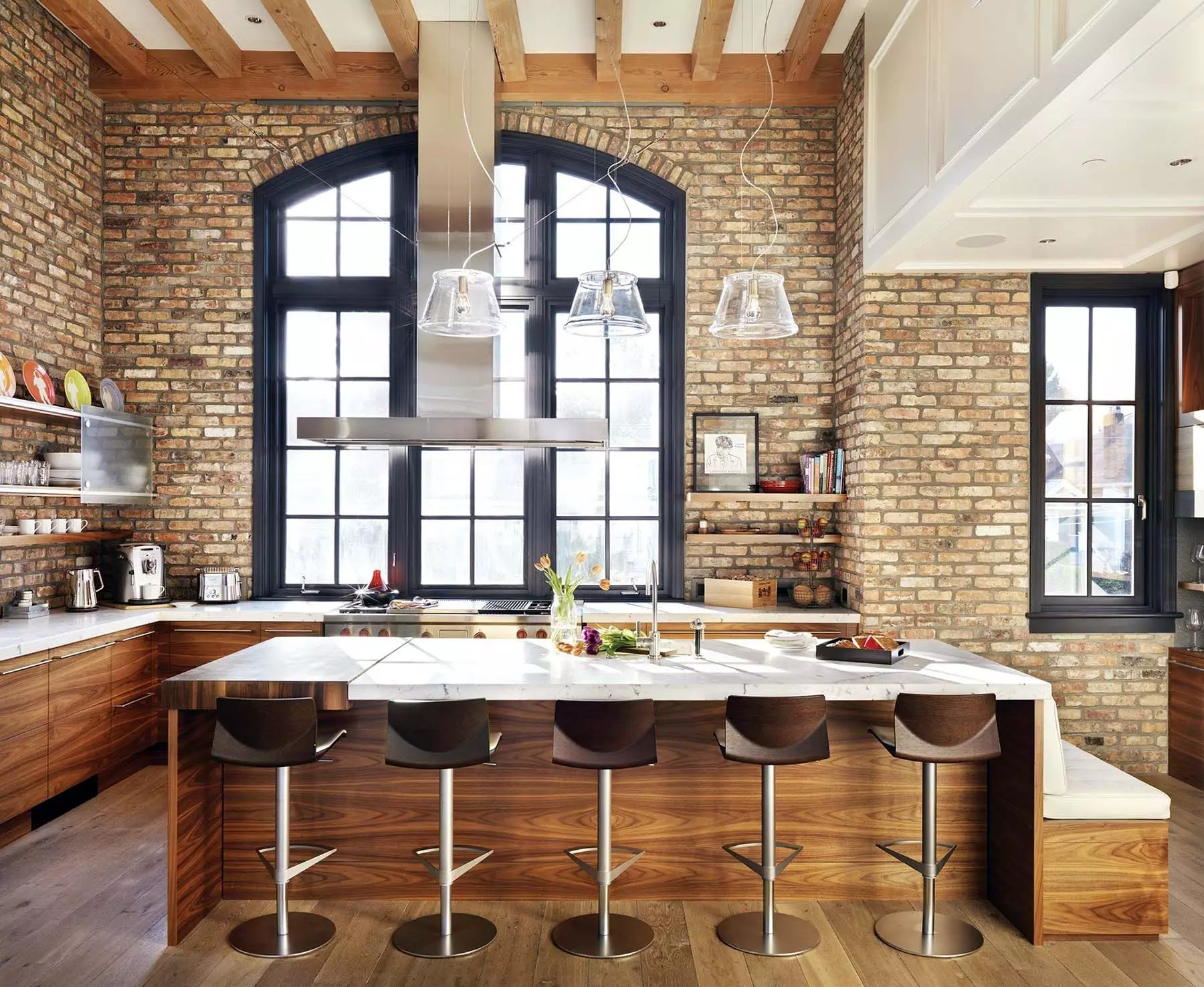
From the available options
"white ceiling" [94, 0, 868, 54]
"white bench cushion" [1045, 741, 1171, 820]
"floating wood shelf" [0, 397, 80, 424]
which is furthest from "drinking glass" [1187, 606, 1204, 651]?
"floating wood shelf" [0, 397, 80, 424]

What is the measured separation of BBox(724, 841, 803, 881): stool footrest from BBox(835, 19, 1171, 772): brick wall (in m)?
1.87

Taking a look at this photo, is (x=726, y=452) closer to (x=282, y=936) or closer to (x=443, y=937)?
(x=443, y=937)

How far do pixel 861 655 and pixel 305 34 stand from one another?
4.53 metres

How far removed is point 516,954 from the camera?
296 centimetres

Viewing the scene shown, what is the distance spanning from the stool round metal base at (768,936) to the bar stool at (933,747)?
0.27 m

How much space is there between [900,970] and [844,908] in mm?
451

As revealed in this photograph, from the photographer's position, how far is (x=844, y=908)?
332cm

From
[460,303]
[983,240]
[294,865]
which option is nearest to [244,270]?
[460,303]

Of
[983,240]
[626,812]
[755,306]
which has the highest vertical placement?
[983,240]

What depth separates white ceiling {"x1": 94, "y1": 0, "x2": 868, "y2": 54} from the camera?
4.82 metres

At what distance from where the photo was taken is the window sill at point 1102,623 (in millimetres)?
4867

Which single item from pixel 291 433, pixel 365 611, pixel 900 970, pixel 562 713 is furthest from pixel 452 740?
pixel 291 433

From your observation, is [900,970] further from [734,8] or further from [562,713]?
[734,8]

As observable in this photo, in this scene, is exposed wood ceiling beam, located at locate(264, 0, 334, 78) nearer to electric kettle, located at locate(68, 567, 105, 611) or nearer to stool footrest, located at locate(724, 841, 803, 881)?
electric kettle, located at locate(68, 567, 105, 611)
